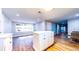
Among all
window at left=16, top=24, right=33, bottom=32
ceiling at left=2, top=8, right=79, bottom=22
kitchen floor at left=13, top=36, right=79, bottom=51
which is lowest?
kitchen floor at left=13, top=36, right=79, bottom=51

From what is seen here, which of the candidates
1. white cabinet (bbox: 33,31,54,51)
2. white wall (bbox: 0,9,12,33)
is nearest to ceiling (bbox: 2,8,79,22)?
white wall (bbox: 0,9,12,33)

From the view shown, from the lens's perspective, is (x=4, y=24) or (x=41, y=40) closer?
(x=4, y=24)

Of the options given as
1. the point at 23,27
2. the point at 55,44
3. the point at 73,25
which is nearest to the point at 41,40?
the point at 55,44

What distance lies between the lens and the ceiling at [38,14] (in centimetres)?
77

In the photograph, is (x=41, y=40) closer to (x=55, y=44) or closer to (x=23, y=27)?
(x=55, y=44)

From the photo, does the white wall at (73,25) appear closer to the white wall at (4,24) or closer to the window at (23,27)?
the window at (23,27)

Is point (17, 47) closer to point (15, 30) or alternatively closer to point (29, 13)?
point (15, 30)

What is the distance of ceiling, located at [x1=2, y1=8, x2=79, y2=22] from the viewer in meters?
0.77

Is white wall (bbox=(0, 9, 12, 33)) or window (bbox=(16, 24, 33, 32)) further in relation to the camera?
window (bbox=(16, 24, 33, 32))

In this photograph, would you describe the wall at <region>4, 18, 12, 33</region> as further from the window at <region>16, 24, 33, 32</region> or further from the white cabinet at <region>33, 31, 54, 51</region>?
the white cabinet at <region>33, 31, 54, 51</region>

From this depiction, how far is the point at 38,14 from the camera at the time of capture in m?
0.85
